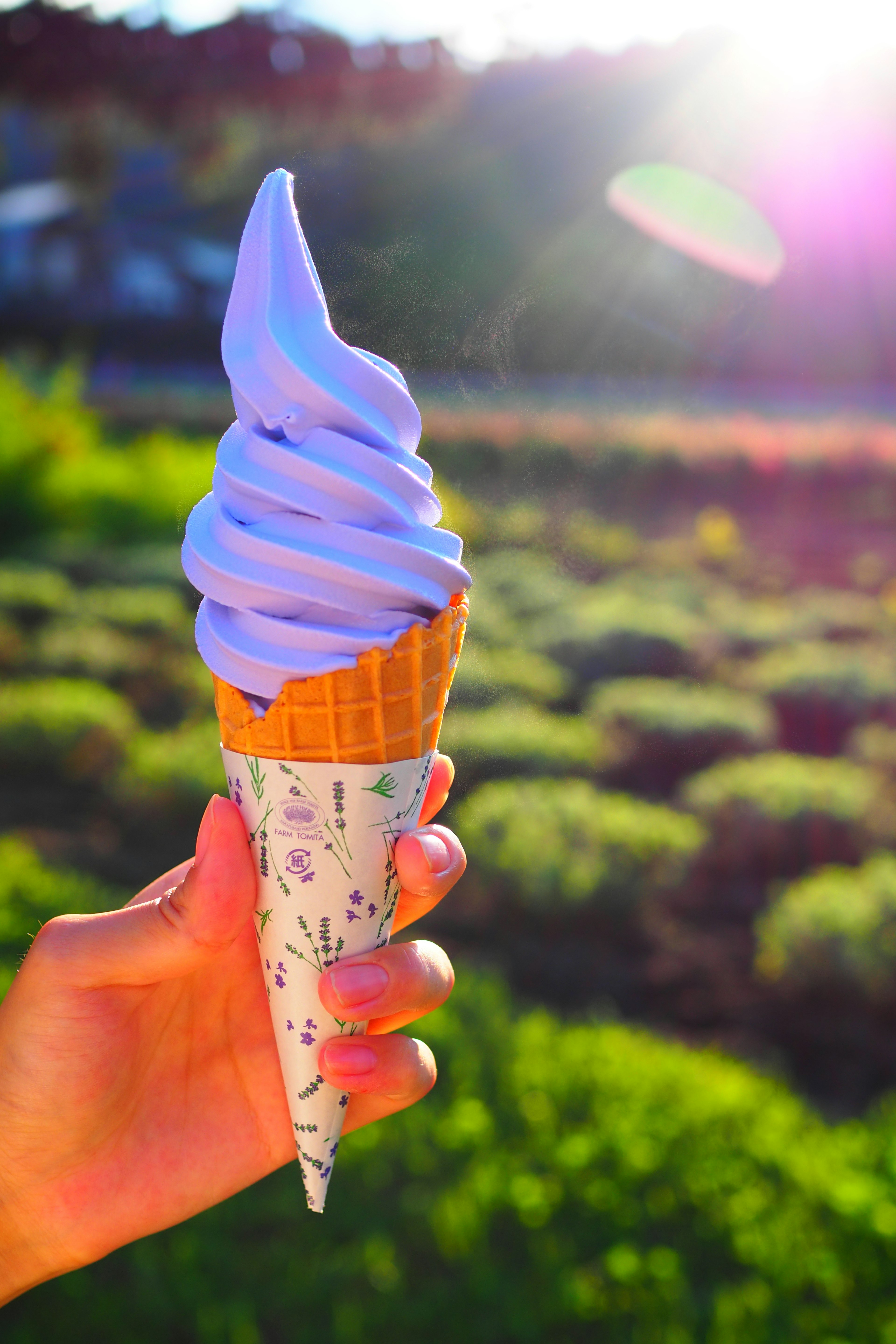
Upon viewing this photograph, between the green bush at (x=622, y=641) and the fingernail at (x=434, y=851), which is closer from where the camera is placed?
the fingernail at (x=434, y=851)

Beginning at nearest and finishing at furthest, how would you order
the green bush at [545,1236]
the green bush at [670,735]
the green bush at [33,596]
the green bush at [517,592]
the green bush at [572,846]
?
the green bush at [545,1236], the green bush at [572,846], the green bush at [670,735], the green bush at [517,592], the green bush at [33,596]

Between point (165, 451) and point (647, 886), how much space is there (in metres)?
7.44

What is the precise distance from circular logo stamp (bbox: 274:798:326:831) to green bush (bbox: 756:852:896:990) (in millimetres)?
2743

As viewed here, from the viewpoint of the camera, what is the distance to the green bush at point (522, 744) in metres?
4.73

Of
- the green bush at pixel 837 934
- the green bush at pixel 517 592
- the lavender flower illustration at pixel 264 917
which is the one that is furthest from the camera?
the green bush at pixel 517 592

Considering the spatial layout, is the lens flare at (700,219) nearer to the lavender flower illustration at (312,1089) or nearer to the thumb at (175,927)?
the thumb at (175,927)

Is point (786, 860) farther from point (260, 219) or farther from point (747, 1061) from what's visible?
point (260, 219)

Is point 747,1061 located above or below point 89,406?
above

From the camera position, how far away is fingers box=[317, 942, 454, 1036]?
1.44 m

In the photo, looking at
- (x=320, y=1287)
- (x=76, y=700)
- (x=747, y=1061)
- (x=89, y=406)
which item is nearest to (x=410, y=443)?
(x=320, y=1287)

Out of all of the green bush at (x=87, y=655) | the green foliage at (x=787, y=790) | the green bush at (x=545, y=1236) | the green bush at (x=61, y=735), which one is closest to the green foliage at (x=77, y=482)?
the green bush at (x=87, y=655)

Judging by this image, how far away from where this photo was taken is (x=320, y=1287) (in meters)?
2.29

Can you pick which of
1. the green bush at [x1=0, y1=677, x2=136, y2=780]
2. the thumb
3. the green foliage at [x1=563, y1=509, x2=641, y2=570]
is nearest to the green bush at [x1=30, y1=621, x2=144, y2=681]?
the green bush at [x1=0, y1=677, x2=136, y2=780]

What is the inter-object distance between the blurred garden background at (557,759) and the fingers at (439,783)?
2.09 ft
